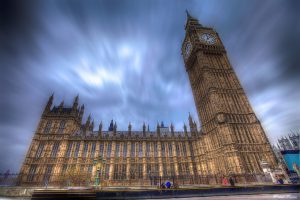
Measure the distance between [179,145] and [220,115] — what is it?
1568 centimetres

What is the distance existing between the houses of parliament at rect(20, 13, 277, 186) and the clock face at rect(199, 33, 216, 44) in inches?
14.8

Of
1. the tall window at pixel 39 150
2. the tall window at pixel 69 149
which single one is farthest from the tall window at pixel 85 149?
the tall window at pixel 39 150

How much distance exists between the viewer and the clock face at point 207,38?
47.4m

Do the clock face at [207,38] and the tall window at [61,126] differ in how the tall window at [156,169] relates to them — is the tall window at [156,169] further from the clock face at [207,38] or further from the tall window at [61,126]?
the clock face at [207,38]

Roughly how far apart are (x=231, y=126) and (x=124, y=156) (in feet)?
92.8

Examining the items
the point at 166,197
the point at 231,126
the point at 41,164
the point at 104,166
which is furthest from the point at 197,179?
the point at 41,164

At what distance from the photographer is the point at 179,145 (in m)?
41.8

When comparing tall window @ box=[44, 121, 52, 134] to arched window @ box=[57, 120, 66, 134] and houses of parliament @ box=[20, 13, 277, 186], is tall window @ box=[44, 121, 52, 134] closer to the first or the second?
houses of parliament @ box=[20, 13, 277, 186]

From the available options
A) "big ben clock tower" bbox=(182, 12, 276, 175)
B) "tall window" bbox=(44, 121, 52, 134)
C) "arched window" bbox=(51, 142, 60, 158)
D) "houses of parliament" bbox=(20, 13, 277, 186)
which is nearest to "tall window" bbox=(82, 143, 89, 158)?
"houses of parliament" bbox=(20, 13, 277, 186)

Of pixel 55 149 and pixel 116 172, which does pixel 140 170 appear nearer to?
pixel 116 172

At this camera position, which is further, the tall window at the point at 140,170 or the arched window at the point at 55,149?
the arched window at the point at 55,149

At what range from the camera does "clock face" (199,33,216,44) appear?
47.4m

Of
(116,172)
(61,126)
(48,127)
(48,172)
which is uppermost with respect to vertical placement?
(61,126)

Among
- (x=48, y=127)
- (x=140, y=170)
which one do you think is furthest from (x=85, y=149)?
(x=140, y=170)
